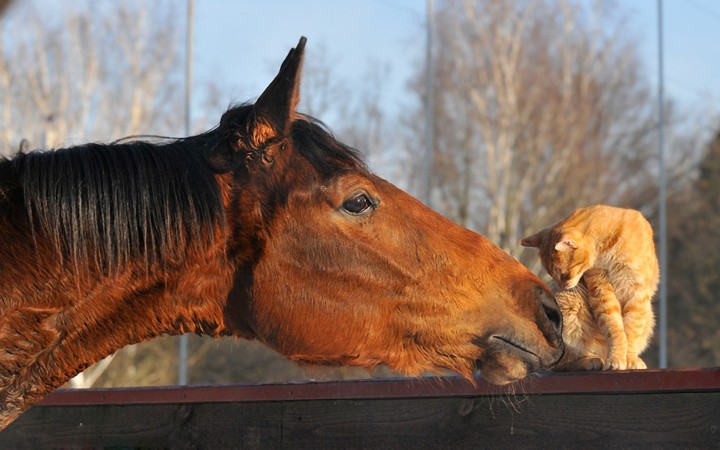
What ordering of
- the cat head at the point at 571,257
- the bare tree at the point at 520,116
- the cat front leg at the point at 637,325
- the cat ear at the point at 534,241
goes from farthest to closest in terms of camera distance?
the bare tree at the point at 520,116 < the cat ear at the point at 534,241 < the cat head at the point at 571,257 < the cat front leg at the point at 637,325

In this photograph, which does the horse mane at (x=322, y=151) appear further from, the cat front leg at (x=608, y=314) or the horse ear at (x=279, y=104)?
the cat front leg at (x=608, y=314)

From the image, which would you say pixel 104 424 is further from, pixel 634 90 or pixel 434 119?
pixel 634 90

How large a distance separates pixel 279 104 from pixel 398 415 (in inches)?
46.0

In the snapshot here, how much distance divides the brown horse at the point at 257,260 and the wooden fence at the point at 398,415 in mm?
175

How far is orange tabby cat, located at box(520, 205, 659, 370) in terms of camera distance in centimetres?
346

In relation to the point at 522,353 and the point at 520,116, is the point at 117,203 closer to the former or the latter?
the point at 522,353

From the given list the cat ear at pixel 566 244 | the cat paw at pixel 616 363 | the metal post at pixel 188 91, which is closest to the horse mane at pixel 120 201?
the cat ear at pixel 566 244

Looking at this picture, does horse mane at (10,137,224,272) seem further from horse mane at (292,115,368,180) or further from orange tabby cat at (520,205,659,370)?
orange tabby cat at (520,205,659,370)

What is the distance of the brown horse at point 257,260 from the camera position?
9.43 feet

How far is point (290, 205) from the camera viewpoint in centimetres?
305

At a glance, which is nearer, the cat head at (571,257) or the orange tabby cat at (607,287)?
the orange tabby cat at (607,287)

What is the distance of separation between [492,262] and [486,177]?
27227mm

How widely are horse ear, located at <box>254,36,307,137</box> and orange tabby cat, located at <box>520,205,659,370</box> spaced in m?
1.24

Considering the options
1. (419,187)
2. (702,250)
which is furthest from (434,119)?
(702,250)
